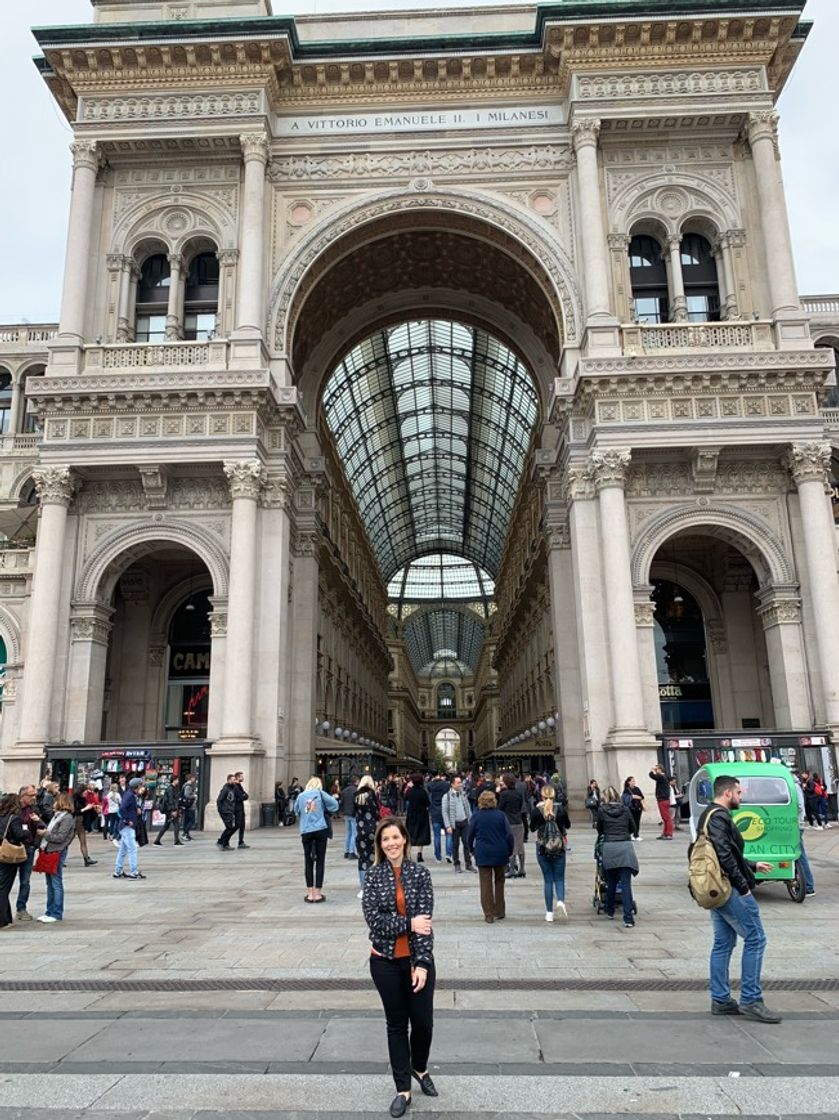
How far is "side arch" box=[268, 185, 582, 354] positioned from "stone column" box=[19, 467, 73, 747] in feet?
28.6

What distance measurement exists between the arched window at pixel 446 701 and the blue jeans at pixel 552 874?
435ft

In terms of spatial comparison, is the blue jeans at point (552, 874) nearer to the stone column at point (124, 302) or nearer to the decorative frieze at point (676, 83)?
the stone column at point (124, 302)

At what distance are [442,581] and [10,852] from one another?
103669 millimetres

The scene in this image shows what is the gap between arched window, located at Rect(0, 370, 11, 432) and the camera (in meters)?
40.3

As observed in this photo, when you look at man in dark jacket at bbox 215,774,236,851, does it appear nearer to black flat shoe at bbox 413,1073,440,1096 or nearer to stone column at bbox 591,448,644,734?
stone column at bbox 591,448,644,734

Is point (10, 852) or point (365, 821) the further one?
point (365, 821)

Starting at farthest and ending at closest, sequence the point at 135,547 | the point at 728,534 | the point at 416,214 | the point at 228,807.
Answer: the point at 416,214, the point at 135,547, the point at 728,534, the point at 228,807

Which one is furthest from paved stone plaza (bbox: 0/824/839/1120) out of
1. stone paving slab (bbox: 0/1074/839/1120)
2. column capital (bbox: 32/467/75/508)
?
column capital (bbox: 32/467/75/508)

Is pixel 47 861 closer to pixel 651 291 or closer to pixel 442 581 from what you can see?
pixel 651 291

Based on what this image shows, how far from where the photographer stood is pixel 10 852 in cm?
1083

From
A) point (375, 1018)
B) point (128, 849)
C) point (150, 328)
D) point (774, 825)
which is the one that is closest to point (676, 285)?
point (150, 328)

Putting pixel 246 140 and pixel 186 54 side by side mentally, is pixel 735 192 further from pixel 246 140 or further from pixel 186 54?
pixel 186 54

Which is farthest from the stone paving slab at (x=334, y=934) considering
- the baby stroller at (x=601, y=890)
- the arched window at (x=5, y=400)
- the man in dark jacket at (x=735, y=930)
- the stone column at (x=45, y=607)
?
the arched window at (x=5, y=400)

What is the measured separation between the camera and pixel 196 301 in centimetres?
3197
